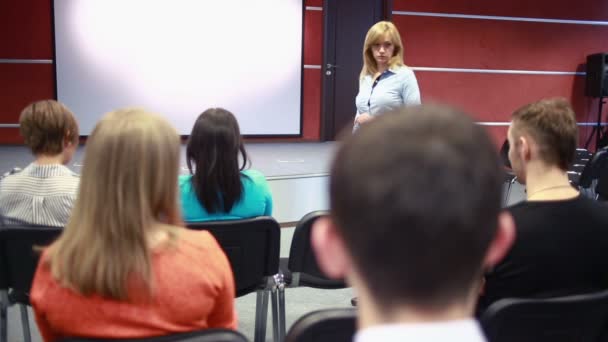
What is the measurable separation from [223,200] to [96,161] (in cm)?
94

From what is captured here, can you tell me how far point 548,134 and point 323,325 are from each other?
86 cm

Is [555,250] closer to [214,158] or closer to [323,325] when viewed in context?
[323,325]

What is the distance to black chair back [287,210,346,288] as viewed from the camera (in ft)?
6.53

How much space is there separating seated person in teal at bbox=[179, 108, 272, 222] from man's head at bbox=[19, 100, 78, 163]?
0.46m

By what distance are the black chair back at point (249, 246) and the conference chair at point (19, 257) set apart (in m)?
0.44

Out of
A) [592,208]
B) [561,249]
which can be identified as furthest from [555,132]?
[561,249]

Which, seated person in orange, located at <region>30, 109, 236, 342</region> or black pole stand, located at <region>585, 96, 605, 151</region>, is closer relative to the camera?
seated person in orange, located at <region>30, 109, 236, 342</region>

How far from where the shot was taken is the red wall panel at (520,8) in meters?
6.99

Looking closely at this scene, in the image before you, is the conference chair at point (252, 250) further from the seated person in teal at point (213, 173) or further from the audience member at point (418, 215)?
the audience member at point (418, 215)

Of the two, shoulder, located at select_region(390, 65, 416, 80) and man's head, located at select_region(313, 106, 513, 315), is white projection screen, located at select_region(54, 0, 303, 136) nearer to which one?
shoulder, located at select_region(390, 65, 416, 80)

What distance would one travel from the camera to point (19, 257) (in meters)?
1.74

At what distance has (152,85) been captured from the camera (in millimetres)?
6582

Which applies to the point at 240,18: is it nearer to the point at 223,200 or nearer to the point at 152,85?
the point at 152,85

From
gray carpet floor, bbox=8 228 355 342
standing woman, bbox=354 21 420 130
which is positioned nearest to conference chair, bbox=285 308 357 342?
gray carpet floor, bbox=8 228 355 342
